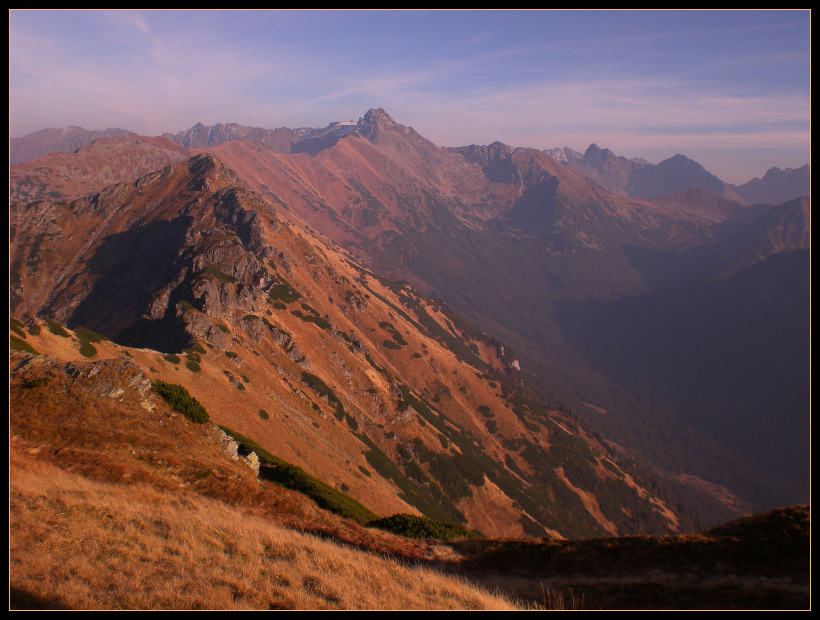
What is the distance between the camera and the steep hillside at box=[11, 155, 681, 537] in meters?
77.1

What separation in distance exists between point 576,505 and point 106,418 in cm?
18366

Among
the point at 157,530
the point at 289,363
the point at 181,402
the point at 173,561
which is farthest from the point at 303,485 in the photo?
the point at 289,363

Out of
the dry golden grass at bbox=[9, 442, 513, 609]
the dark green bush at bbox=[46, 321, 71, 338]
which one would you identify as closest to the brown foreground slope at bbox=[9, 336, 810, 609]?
the dry golden grass at bbox=[9, 442, 513, 609]

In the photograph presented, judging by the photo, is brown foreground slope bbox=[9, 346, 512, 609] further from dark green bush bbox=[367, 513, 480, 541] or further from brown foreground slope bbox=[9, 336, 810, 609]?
dark green bush bbox=[367, 513, 480, 541]

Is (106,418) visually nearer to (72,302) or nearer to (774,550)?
(774,550)

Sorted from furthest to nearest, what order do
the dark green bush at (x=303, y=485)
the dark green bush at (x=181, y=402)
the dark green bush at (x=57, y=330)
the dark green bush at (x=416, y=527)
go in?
the dark green bush at (x=57, y=330) → the dark green bush at (x=181, y=402) → the dark green bush at (x=303, y=485) → the dark green bush at (x=416, y=527)

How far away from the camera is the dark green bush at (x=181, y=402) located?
34438 mm

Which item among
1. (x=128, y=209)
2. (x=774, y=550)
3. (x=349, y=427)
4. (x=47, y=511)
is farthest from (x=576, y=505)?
(x=128, y=209)

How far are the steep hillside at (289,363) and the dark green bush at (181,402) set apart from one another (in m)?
23.4

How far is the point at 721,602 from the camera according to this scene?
16.4 meters

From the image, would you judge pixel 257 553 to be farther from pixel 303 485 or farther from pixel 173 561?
pixel 303 485

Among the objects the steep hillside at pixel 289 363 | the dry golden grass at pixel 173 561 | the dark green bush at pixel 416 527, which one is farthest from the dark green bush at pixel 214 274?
the dry golden grass at pixel 173 561

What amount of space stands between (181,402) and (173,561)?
72.3ft

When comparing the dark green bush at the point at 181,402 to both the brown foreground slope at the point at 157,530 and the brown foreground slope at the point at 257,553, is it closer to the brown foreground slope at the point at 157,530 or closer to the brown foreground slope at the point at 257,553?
the brown foreground slope at the point at 157,530
